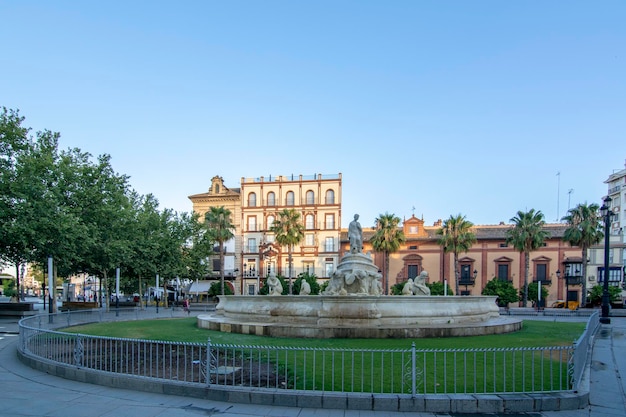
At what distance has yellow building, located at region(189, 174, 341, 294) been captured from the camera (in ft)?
203

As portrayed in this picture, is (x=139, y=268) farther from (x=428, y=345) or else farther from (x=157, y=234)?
(x=428, y=345)

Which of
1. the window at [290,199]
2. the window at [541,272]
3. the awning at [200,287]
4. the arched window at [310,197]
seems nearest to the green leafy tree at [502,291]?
the window at [541,272]

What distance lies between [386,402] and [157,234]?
3591 centimetres

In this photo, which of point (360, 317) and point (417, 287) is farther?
point (417, 287)

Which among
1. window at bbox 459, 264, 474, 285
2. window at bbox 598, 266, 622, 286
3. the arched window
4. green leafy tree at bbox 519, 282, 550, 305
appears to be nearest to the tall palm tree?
green leafy tree at bbox 519, 282, 550, 305

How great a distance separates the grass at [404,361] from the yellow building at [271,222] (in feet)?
144

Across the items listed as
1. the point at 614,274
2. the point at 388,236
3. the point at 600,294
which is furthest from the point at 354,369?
the point at 614,274

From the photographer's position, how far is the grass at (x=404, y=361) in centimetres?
770

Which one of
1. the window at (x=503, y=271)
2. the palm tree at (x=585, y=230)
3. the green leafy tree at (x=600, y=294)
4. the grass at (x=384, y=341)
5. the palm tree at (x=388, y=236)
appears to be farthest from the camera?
the window at (x=503, y=271)

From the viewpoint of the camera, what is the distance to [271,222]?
206 feet

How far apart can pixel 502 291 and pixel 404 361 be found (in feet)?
147

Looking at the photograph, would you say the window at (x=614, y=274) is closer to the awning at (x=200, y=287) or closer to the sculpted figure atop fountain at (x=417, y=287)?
the sculpted figure atop fountain at (x=417, y=287)

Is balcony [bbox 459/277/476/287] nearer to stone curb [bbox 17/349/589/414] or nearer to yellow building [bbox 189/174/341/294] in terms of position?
yellow building [bbox 189/174/341/294]

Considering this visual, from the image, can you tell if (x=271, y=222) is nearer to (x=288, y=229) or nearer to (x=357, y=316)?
(x=288, y=229)
